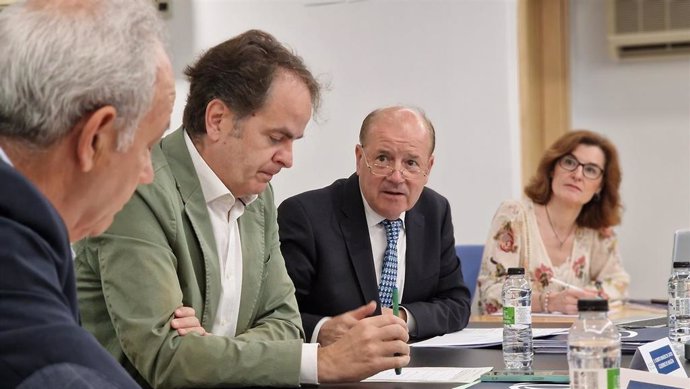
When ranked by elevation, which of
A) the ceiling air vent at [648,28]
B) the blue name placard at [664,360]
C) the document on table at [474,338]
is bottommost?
the document on table at [474,338]

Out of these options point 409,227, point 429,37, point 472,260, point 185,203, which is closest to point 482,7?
point 429,37

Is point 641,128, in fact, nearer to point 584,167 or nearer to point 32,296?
point 584,167

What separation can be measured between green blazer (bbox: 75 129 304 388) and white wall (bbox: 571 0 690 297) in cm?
346

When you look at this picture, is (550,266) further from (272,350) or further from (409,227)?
(272,350)

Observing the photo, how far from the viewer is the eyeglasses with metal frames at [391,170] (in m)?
2.79

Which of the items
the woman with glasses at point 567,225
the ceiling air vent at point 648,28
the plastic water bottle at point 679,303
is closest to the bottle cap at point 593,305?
the plastic water bottle at point 679,303

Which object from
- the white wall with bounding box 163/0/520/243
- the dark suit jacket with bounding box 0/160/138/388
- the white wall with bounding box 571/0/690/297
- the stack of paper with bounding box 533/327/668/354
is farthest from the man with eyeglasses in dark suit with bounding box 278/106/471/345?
the white wall with bounding box 571/0/690/297

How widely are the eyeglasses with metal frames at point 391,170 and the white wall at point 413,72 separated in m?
2.02

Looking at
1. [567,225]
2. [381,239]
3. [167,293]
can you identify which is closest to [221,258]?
[167,293]

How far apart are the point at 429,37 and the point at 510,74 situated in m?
0.44

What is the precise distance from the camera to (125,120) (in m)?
1.11

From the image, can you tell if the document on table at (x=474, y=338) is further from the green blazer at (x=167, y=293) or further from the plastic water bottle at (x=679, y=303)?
the green blazer at (x=167, y=293)

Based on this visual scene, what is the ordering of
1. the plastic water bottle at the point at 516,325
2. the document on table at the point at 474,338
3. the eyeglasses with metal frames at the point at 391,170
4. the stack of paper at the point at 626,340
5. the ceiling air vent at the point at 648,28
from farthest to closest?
the ceiling air vent at the point at 648,28 < the eyeglasses with metal frames at the point at 391,170 < the document on table at the point at 474,338 < the stack of paper at the point at 626,340 < the plastic water bottle at the point at 516,325

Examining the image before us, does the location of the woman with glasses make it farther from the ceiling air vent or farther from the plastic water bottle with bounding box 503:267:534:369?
the plastic water bottle with bounding box 503:267:534:369
